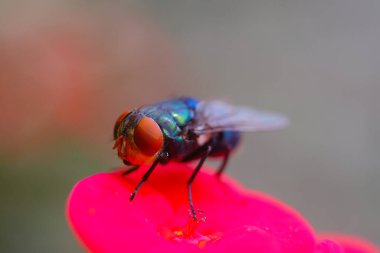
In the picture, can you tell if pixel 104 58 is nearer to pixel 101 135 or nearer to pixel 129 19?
pixel 101 135

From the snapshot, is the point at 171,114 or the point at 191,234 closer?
the point at 191,234

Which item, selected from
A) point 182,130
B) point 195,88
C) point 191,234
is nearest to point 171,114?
point 182,130

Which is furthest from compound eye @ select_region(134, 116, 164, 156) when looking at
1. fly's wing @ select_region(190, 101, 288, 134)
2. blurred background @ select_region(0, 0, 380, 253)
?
blurred background @ select_region(0, 0, 380, 253)

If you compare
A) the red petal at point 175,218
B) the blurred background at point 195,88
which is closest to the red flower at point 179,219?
the red petal at point 175,218

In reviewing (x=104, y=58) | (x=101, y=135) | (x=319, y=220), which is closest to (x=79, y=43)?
(x=104, y=58)

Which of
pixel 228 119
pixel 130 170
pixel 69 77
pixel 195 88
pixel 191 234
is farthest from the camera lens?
pixel 195 88

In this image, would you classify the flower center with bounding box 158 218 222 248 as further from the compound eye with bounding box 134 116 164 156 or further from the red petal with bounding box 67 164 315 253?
the compound eye with bounding box 134 116 164 156

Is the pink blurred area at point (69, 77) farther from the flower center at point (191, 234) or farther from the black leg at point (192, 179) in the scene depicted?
the flower center at point (191, 234)

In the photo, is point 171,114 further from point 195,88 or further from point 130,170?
point 195,88
